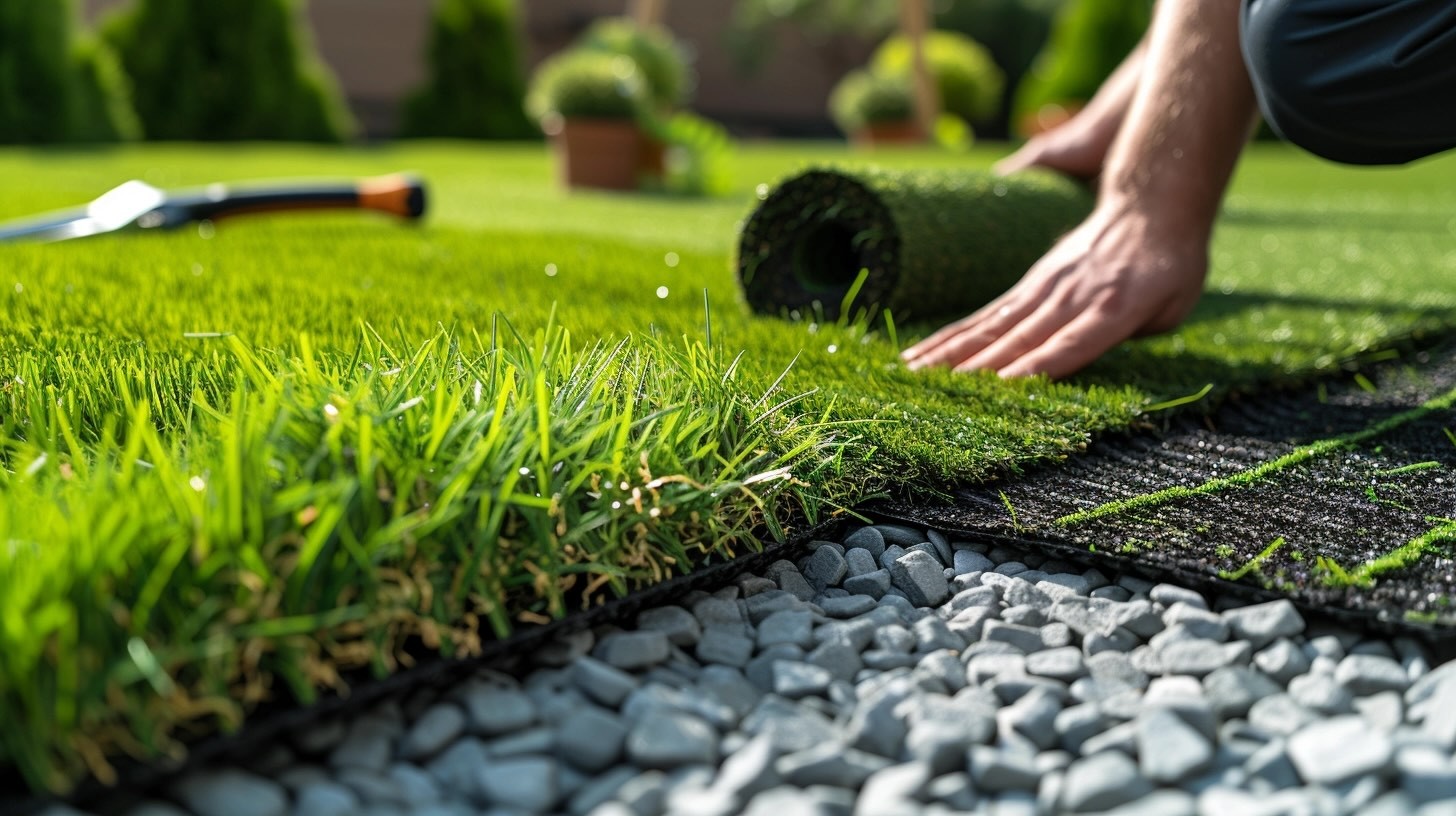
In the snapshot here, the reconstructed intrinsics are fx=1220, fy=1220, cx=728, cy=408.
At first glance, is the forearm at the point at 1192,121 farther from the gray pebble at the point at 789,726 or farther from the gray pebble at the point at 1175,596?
the gray pebble at the point at 789,726

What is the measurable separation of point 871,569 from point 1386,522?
2.47 ft

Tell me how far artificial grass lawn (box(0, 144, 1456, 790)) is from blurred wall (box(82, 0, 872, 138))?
50.3 feet

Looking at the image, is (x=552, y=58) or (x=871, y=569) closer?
(x=871, y=569)

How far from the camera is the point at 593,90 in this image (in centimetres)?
747

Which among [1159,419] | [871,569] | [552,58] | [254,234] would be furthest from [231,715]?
[552,58]

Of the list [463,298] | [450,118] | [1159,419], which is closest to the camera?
[1159,419]

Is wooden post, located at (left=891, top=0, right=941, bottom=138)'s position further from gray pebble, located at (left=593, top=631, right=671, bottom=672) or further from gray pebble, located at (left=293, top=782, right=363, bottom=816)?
gray pebble, located at (left=293, top=782, right=363, bottom=816)

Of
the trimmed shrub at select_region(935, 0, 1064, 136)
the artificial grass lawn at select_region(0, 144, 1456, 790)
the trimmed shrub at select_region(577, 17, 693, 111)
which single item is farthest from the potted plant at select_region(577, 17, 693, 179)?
the trimmed shrub at select_region(935, 0, 1064, 136)

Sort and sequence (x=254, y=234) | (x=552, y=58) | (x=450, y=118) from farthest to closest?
1. (x=552, y=58)
2. (x=450, y=118)
3. (x=254, y=234)

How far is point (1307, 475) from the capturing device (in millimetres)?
1979

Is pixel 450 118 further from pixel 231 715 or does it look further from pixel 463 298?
pixel 231 715

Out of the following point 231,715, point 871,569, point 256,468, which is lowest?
point 871,569

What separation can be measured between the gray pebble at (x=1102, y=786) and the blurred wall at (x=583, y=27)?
17.2 meters

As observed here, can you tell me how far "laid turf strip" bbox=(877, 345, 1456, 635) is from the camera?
1.54 metres
